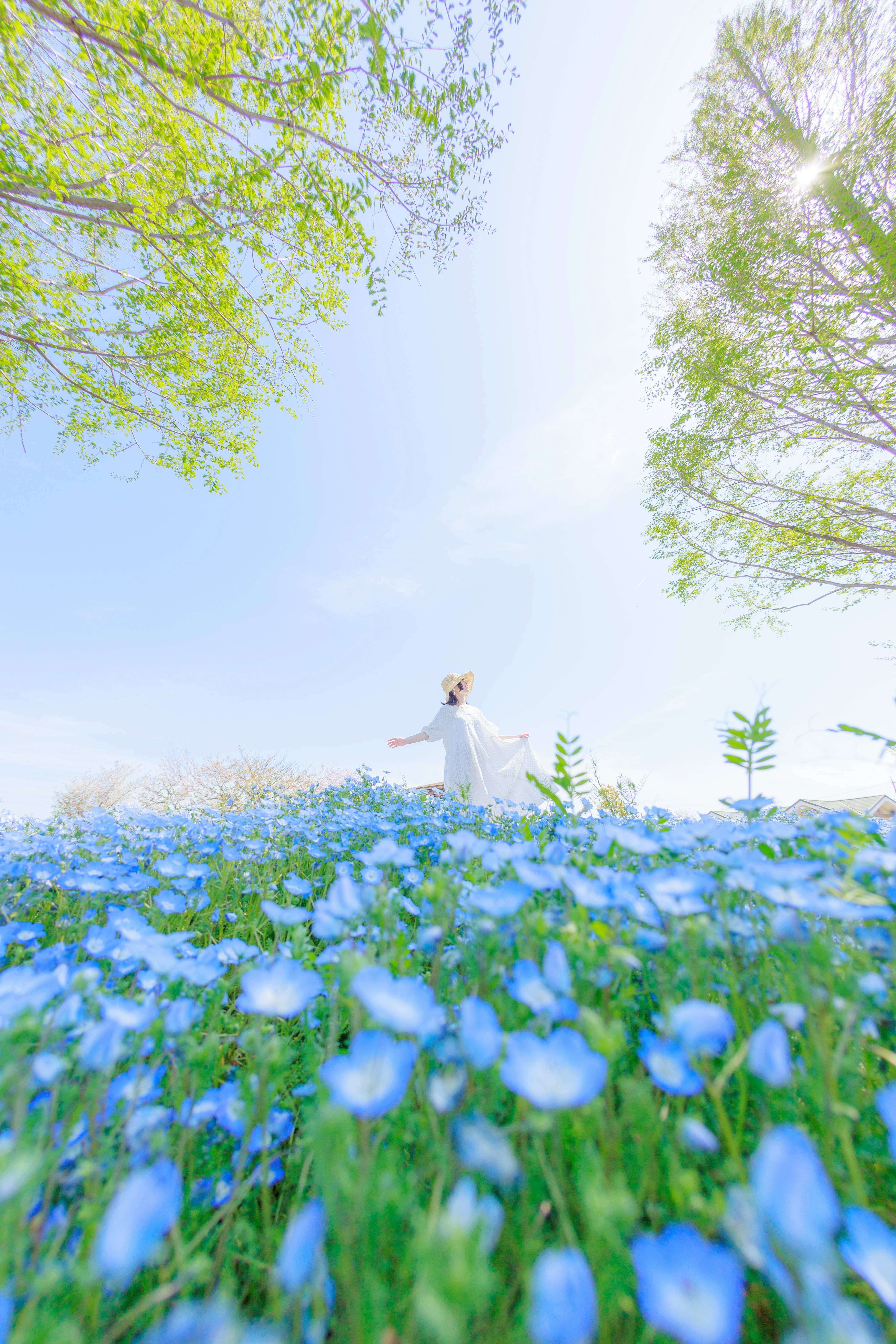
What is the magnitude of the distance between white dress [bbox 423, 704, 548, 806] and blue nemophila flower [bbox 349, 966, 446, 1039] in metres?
7.68

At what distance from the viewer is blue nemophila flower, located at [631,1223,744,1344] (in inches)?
19.5

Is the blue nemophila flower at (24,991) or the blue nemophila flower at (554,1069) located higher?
the blue nemophila flower at (24,991)

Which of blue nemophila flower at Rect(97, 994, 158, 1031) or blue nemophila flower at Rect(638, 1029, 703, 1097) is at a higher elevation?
blue nemophila flower at Rect(97, 994, 158, 1031)

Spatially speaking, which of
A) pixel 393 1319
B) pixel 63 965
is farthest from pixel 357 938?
pixel 393 1319

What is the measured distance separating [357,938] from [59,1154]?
85 cm

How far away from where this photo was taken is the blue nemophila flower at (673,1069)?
0.72 meters

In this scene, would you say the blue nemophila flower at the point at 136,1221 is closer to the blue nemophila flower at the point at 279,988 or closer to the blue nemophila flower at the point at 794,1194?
the blue nemophila flower at the point at 279,988

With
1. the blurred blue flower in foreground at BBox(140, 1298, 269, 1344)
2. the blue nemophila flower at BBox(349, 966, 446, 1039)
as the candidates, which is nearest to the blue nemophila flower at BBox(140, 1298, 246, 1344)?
the blurred blue flower in foreground at BBox(140, 1298, 269, 1344)

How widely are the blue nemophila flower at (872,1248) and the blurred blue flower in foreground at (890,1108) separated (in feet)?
0.26

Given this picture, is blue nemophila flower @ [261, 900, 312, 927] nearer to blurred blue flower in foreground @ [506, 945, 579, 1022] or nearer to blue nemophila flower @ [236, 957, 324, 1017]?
blue nemophila flower @ [236, 957, 324, 1017]

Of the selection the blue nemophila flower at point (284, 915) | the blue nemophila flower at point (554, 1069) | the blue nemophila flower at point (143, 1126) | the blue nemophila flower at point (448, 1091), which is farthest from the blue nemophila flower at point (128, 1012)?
the blue nemophila flower at point (554, 1069)

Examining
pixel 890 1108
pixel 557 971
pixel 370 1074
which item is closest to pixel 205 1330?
pixel 370 1074

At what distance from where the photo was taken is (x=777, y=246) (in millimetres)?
8109

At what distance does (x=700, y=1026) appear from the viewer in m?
0.70
